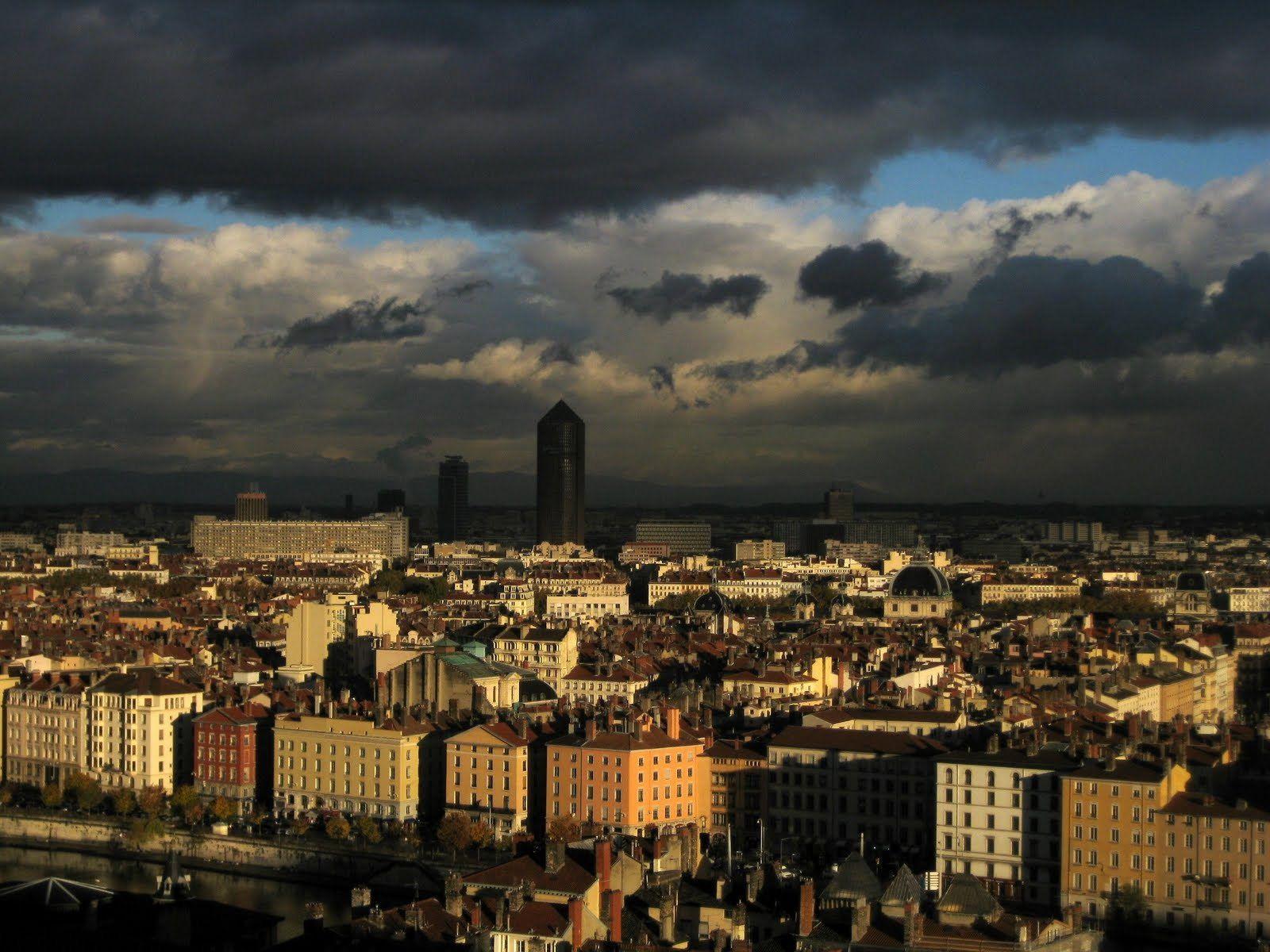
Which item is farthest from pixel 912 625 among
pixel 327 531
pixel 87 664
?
pixel 327 531

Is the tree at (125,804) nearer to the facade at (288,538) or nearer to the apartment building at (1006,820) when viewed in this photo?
the apartment building at (1006,820)

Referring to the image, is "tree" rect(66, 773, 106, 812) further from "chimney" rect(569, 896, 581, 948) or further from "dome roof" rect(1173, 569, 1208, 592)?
"dome roof" rect(1173, 569, 1208, 592)

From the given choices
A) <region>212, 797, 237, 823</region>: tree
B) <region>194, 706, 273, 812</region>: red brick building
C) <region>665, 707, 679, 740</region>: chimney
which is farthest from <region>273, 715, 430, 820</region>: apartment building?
<region>665, 707, 679, 740</region>: chimney

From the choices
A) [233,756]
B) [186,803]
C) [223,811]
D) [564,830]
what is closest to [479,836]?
[564,830]

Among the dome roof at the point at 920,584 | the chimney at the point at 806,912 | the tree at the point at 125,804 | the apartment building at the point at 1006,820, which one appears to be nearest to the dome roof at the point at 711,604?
the dome roof at the point at 920,584

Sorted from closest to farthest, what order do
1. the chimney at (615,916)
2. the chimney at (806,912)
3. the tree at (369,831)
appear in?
1. the chimney at (806,912)
2. the chimney at (615,916)
3. the tree at (369,831)

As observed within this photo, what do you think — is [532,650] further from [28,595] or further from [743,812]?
[28,595]
